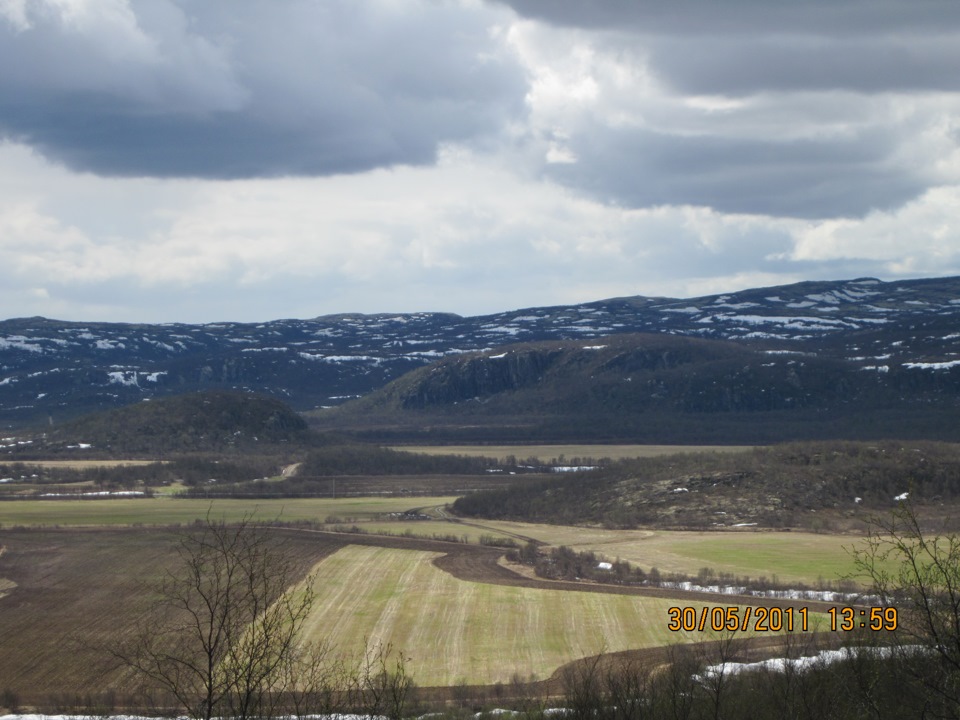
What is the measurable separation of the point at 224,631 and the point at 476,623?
85.3 ft

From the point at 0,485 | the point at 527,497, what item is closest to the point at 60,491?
the point at 0,485

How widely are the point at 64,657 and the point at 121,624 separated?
24.3ft

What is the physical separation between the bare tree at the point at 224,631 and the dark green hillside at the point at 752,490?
3679 cm

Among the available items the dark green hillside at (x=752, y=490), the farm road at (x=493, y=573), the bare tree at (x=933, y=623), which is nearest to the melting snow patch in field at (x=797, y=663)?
the bare tree at (x=933, y=623)

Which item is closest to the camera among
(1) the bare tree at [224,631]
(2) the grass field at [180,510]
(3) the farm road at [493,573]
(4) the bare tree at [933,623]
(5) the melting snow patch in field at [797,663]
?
(4) the bare tree at [933,623]

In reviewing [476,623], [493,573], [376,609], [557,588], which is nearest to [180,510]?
[493,573]

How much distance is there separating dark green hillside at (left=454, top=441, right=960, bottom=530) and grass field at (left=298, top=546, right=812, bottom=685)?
41.8 meters

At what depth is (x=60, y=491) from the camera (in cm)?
13725

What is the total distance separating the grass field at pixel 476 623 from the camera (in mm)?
51906
